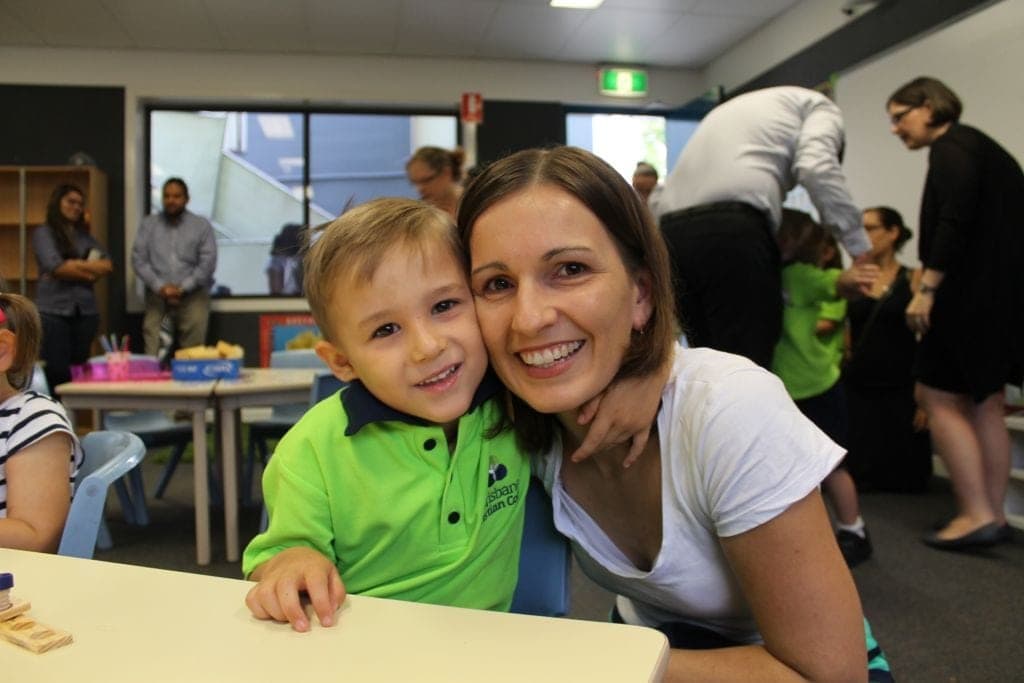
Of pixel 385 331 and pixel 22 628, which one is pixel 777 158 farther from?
pixel 22 628

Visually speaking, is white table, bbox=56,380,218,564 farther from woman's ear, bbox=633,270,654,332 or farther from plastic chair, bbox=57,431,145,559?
woman's ear, bbox=633,270,654,332

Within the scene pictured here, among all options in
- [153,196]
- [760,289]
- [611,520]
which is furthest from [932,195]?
[153,196]

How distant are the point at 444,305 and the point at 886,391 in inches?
149

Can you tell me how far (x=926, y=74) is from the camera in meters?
4.54

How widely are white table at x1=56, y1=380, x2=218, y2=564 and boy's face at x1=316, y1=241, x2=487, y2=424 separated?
2116 millimetres

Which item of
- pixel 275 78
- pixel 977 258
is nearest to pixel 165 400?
pixel 977 258

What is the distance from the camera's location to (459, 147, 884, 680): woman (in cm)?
85

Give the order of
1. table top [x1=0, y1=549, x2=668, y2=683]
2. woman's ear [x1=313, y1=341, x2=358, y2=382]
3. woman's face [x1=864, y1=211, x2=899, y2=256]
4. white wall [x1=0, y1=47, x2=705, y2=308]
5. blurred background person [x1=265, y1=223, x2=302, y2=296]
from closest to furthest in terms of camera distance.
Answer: table top [x1=0, y1=549, x2=668, y2=683]
woman's ear [x1=313, y1=341, x2=358, y2=382]
woman's face [x1=864, y1=211, x2=899, y2=256]
white wall [x1=0, y1=47, x2=705, y2=308]
blurred background person [x1=265, y1=223, x2=302, y2=296]

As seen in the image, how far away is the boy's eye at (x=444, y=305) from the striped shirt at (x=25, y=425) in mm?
766

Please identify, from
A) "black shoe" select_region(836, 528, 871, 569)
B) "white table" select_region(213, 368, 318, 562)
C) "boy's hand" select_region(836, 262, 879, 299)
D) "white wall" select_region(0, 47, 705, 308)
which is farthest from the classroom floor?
"white wall" select_region(0, 47, 705, 308)

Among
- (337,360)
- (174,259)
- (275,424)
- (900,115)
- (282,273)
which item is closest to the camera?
(337,360)

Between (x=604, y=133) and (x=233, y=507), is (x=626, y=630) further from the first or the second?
(x=604, y=133)

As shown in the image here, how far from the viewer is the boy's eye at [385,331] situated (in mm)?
1028

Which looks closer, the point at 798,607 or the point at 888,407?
the point at 798,607
